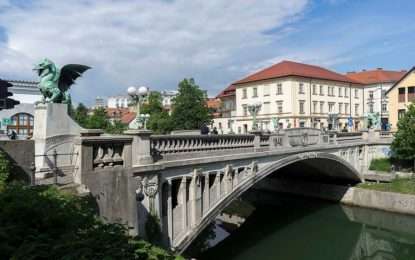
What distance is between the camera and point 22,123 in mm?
27172

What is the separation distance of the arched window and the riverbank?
22471 mm

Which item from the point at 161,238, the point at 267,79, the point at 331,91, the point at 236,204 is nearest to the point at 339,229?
the point at 236,204

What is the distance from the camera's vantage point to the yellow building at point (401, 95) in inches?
1975

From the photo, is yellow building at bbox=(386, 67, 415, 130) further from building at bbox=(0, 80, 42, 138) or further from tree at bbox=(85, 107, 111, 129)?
building at bbox=(0, 80, 42, 138)

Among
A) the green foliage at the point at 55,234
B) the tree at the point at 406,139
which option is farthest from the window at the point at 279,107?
the green foliage at the point at 55,234

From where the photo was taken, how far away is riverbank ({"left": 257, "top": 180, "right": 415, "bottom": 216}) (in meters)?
28.6

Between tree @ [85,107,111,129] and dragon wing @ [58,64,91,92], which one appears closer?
dragon wing @ [58,64,91,92]

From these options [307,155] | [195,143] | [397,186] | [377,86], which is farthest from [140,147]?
[377,86]

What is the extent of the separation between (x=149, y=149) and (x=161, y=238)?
3006mm

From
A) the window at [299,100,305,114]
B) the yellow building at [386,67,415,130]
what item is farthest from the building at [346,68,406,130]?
the yellow building at [386,67,415,130]

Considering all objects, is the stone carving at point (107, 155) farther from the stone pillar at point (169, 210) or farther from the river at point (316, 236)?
the river at point (316, 236)

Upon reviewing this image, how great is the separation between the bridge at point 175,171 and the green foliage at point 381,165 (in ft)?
41.8

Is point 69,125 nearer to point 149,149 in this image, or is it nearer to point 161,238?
point 149,149

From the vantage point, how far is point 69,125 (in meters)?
11.8
